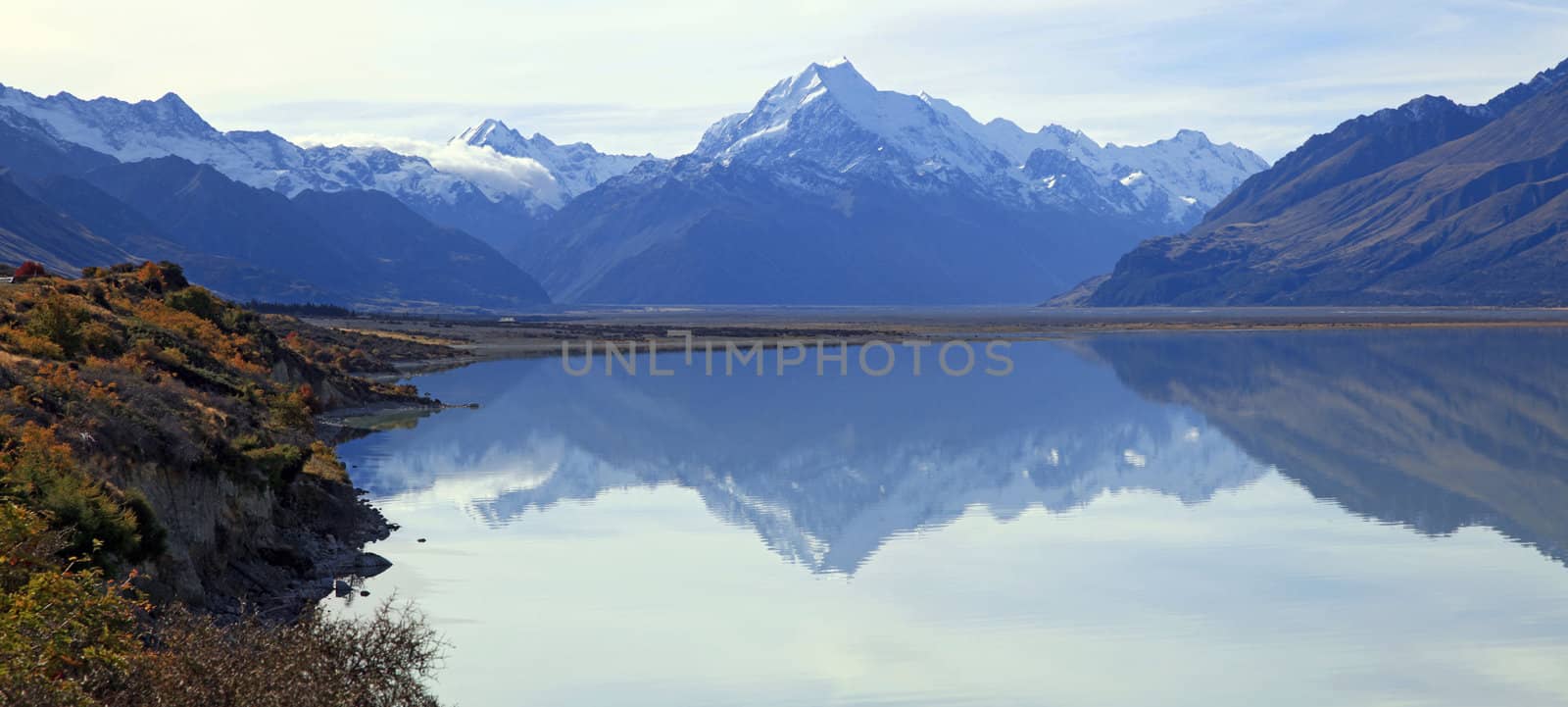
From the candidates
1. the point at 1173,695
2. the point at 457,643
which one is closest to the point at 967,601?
the point at 1173,695

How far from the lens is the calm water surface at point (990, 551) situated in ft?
91.9

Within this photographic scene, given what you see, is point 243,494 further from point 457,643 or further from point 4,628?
point 4,628

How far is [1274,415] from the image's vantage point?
8281cm

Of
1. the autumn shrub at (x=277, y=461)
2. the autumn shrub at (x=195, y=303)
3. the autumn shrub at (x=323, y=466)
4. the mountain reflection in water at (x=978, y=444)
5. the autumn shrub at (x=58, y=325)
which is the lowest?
the mountain reflection in water at (x=978, y=444)

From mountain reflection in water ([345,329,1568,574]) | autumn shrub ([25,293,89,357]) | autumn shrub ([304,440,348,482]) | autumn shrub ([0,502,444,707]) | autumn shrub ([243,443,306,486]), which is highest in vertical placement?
autumn shrub ([25,293,89,357])

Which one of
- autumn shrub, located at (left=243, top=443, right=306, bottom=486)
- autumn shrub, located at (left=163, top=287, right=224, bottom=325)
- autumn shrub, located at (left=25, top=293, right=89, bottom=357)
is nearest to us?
autumn shrub, located at (left=243, top=443, right=306, bottom=486)

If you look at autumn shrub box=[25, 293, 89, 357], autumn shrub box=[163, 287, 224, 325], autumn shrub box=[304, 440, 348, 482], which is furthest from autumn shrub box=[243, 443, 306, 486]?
autumn shrub box=[163, 287, 224, 325]

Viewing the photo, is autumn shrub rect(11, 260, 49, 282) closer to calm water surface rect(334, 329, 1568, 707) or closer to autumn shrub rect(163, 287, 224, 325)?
autumn shrub rect(163, 287, 224, 325)

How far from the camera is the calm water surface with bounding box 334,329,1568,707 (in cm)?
2800

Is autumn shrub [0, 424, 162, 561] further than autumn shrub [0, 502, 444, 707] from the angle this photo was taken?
Yes

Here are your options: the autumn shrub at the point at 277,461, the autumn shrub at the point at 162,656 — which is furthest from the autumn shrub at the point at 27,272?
the autumn shrub at the point at 162,656

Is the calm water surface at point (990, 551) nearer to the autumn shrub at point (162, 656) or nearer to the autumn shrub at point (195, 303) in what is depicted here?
the autumn shrub at point (162, 656)

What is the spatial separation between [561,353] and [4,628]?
13612 cm

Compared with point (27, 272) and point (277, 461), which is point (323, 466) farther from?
point (27, 272)
